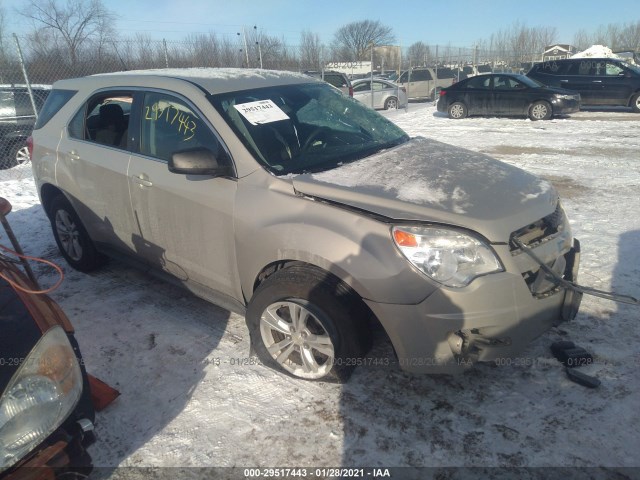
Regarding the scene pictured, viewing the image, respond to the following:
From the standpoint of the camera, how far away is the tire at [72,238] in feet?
13.9

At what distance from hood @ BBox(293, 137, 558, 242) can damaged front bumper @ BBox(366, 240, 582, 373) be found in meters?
0.24

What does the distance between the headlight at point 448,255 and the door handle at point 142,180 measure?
194 centimetres

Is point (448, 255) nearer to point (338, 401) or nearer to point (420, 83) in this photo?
point (338, 401)

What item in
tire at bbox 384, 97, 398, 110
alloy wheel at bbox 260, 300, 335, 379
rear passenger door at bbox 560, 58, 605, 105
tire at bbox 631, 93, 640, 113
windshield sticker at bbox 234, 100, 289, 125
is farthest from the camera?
tire at bbox 384, 97, 398, 110

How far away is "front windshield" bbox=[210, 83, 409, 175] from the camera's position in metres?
2.95

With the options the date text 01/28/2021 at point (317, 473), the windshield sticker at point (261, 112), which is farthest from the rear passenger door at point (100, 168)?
the date text 01/28/2021 at point (317, 473)

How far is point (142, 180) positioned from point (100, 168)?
0.60 meters

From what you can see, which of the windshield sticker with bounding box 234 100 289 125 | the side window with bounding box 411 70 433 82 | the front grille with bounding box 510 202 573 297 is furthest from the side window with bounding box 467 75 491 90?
the front grille with bounding box 510 202 573 297

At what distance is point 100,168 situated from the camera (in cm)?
368

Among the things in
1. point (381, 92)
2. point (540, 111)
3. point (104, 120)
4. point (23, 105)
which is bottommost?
point (540, 111)

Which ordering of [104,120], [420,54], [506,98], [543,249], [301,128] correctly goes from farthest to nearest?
1. [420,54]
2. [506,98]
3. [104,120]
4. [301,128]
5. [543,249]

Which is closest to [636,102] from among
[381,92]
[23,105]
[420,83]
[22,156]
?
[381,92]

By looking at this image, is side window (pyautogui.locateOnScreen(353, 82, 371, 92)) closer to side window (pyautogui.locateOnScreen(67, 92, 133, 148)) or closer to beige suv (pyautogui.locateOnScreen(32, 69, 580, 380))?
beige suv (pyautogui.locateOnScreen(32, 69, 580, 380))

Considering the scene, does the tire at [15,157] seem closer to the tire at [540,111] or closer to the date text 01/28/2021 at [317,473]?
the date text 01/28/2021 at [317,473]
